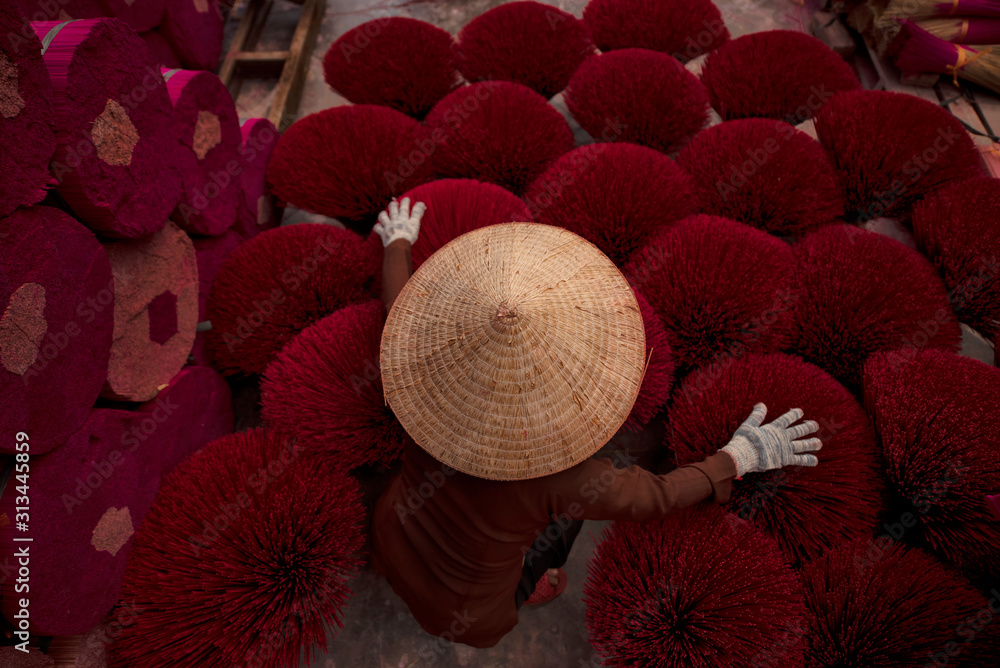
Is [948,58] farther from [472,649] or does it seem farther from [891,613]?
[472,649]

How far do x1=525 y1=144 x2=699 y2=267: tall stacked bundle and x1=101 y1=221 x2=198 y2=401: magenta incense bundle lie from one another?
661 mm

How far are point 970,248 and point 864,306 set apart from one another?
28cm

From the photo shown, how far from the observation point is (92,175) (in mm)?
702

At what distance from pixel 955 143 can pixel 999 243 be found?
285mm

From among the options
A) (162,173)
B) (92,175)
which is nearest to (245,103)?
(162,173)

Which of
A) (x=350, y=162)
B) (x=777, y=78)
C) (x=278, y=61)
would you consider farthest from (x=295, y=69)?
(x=777, y=78)

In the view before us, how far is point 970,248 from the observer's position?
993 millimetres

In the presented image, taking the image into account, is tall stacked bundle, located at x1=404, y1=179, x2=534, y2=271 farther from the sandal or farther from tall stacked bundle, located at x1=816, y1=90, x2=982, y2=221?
tall stacked bundle, located at x1=816, y1=90, x2=982, y2=221

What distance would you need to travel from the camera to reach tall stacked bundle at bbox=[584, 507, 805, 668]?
662mm

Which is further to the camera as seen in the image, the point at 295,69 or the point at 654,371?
the point at 295,69

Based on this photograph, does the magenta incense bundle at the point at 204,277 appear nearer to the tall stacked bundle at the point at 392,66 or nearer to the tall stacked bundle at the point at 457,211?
the tall stacked bundle at the point at 457,211

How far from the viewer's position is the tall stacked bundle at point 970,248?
3.23 ft

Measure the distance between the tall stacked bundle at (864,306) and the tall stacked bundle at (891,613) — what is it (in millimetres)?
337

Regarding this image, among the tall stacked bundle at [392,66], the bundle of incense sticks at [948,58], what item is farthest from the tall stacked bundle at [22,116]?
the bundle of incense sticks at [948,58]
